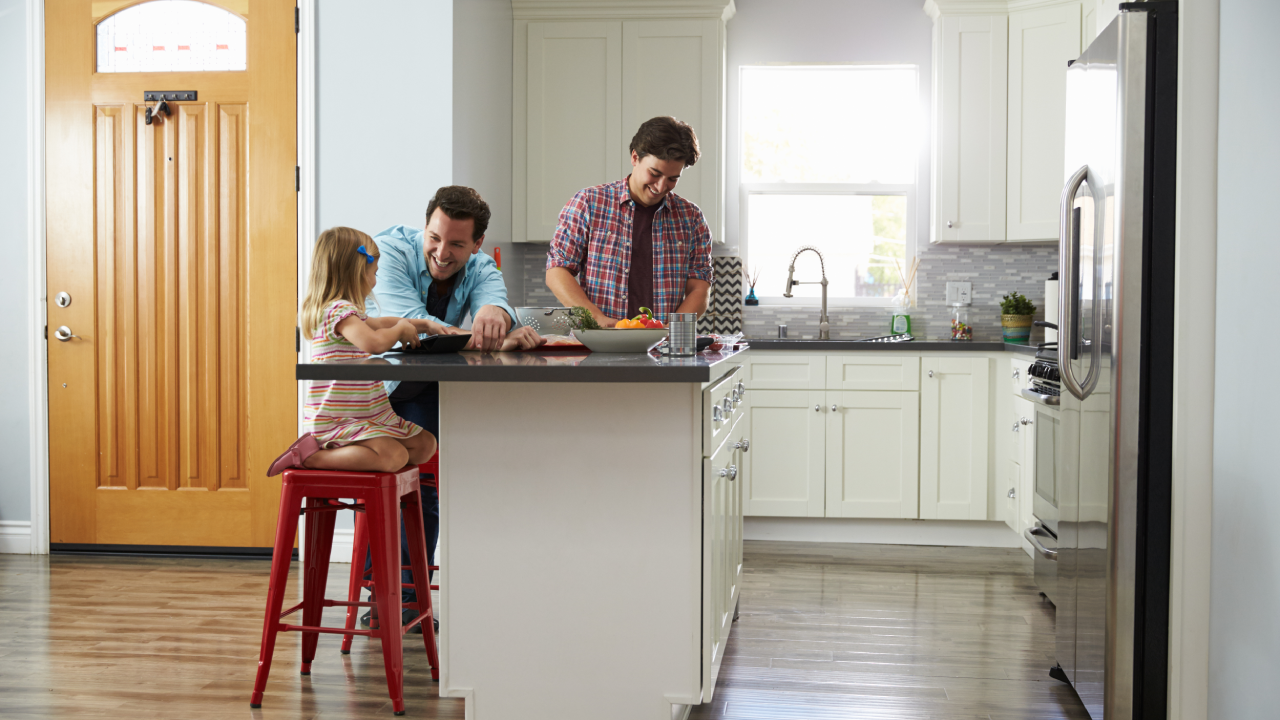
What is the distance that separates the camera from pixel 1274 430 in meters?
1.59

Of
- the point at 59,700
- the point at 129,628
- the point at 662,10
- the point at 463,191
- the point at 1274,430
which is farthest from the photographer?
the point at 662,10

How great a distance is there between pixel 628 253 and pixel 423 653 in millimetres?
1323

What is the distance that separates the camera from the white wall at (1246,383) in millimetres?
1600

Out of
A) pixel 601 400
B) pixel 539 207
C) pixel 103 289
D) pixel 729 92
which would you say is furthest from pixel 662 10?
pixel 601 400

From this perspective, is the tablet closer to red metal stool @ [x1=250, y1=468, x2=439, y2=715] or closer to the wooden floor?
red metal stool @ [x1=250, y1=468, x2=439, y2=715]

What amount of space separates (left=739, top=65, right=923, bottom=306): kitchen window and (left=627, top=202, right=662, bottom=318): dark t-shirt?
6.16 feet

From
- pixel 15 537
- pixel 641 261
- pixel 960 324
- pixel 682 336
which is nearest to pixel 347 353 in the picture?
pixel 682 336

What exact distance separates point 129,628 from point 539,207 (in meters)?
2.49

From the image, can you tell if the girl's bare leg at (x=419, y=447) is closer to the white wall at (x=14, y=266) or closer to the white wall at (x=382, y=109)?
the white wall at (x=382, y=109)

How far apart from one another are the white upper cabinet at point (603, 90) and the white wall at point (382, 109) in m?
0.90

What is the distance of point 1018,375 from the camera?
148 inches

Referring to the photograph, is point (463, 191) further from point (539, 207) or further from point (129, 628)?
point (539, 207)

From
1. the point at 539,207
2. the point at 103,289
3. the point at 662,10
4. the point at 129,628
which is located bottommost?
the point at 129,628

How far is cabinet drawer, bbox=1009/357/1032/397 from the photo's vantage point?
3.63m
